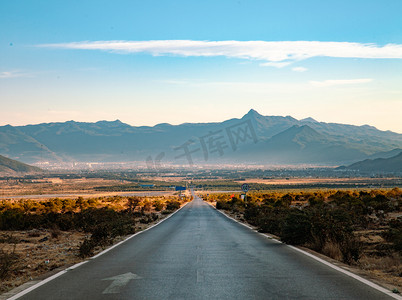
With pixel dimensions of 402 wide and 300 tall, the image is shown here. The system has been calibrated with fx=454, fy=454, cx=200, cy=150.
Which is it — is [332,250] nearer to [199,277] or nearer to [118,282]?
[199,277]

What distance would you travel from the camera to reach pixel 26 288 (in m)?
9.30

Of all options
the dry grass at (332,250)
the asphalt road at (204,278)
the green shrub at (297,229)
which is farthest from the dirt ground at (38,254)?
the dry grass at (332,250)

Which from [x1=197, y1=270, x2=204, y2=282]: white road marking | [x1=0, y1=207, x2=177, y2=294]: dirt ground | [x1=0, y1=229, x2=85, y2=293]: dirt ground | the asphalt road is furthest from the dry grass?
[x1=0, y1=229, x2=85, y2=293]: dirt ground

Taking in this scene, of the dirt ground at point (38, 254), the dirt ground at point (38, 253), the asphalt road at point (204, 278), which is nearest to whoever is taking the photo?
the asphalt road at point (204, 278)

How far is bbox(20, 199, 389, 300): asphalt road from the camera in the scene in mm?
8398

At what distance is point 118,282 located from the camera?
959 centimetres

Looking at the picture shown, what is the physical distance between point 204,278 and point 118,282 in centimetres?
186

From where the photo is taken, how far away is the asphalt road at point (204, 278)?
8398 millimetres

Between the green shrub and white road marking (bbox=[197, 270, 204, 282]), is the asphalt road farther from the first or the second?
the green shrub

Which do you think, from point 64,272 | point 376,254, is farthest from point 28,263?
point 376,254

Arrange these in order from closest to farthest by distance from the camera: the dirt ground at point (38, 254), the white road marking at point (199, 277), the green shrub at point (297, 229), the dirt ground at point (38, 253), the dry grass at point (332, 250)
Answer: the white road marking at point (199, 277), the dirt ground at point (38, 254), the dirt ground at point (38, 253), the dry grass at point (332, 250), the green shrub at point (297, 229)

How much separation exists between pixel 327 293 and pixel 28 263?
32.1ft

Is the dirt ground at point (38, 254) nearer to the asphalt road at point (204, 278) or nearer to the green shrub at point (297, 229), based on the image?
the asphalt road at point (204, 278)

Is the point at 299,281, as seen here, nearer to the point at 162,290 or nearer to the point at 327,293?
the point at 327,293
